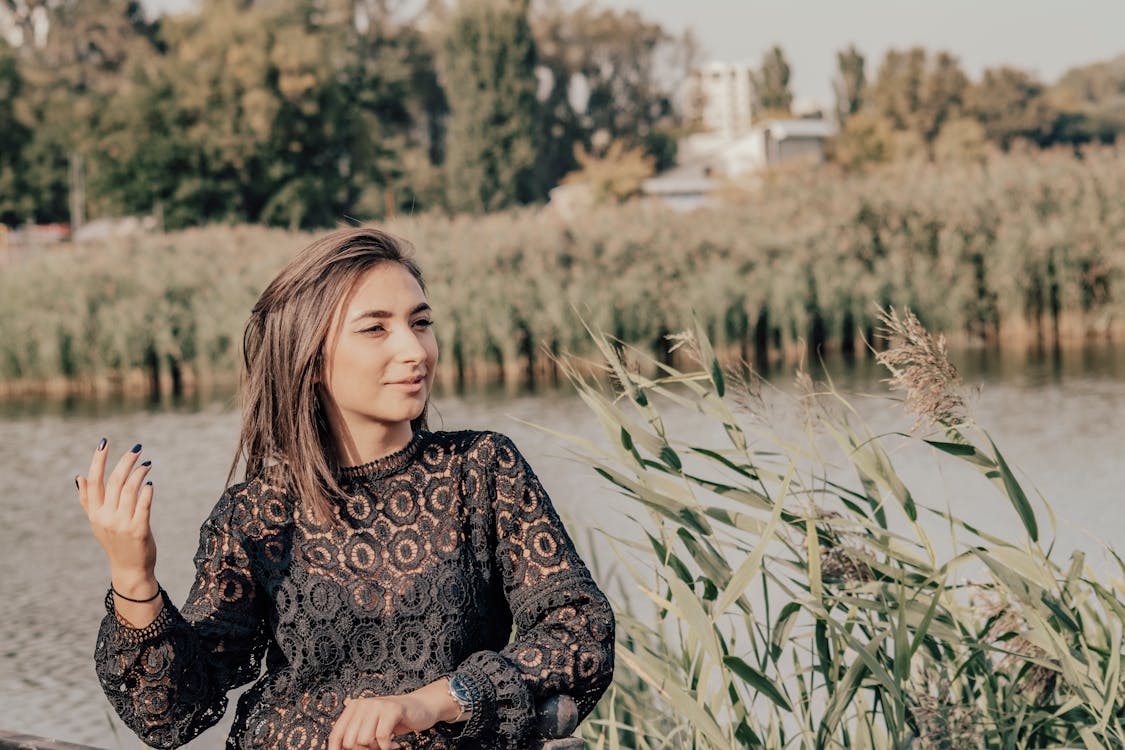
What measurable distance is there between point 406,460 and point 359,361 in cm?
14

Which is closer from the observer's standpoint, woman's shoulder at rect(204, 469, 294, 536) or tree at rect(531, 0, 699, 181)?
woman's shoulder at rect(204, 469, 294, 536)

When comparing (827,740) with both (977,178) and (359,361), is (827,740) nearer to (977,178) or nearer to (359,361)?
(359,361)

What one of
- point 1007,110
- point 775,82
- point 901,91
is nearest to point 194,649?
point 901,91

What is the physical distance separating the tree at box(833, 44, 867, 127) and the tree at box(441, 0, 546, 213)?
1601 centimetres

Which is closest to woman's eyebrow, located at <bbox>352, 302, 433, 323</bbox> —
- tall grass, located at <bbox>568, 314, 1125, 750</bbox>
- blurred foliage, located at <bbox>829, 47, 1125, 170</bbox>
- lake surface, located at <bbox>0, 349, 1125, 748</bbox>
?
tall grass, located at <bbox>568, 314, 1125, 750</bbox>

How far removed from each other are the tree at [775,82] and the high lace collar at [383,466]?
60.0 metres

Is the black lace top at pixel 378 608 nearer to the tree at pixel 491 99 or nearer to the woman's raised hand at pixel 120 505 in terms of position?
the woman's raised hand at pixel 120 505

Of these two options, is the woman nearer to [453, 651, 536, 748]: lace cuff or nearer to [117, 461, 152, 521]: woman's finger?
[453, 651, 536, 748]: lace cuff

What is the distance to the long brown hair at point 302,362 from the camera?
1.91 metres

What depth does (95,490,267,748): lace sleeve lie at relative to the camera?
1789 mm

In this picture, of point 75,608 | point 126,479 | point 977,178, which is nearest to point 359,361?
point 126,479

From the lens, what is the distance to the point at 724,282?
1454 centimetres

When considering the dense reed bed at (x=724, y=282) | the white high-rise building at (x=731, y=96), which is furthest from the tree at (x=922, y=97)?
the white high-rise building at (x=731, y=96)

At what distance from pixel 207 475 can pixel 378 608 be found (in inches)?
341
